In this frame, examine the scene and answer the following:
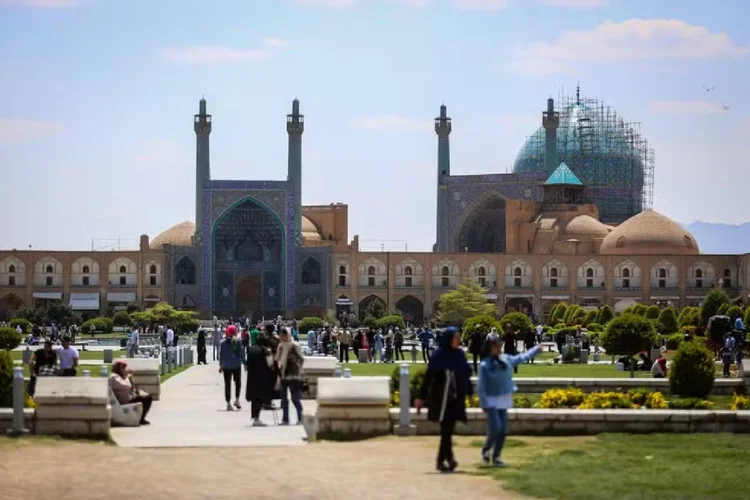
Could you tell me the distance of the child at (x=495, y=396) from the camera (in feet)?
35.8

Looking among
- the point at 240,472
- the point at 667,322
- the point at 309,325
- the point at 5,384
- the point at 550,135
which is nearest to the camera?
the point at 240,472

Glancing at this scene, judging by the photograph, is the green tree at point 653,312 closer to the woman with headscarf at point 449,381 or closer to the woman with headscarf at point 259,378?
the woman with headscarf at point 259,378

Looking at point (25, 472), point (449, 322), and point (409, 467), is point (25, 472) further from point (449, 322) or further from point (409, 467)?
point (449, 322)

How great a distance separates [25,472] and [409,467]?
254 cm

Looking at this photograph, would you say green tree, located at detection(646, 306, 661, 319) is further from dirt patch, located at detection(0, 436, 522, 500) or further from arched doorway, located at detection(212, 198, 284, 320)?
dirt patch, located at detection(0, 436, 522, 500)

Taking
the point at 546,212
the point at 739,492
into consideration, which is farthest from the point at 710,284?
the point at 739,492

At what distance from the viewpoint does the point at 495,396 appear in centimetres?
1095

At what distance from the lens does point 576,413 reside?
1284 cm

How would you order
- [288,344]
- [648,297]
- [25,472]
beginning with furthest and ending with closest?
[648,297], [288,344], [25,472]

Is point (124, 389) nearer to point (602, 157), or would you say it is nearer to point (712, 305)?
point (712, 305)

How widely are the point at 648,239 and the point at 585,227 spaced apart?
2.92 m

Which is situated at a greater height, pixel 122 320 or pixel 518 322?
pixel 122 320

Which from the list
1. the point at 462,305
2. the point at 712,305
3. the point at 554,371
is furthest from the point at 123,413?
the point at 462,305

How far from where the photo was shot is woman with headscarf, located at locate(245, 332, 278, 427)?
14539 millimetres
